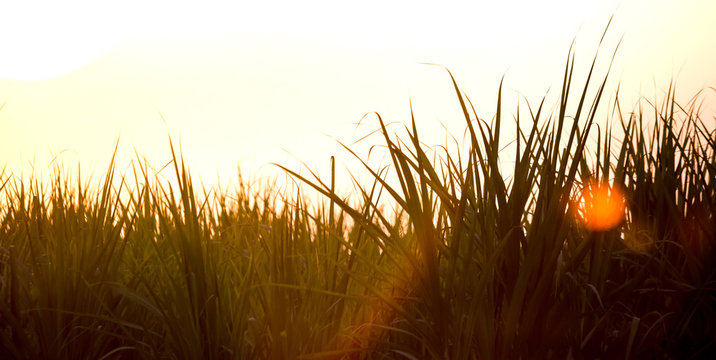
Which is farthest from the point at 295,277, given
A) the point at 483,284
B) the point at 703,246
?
the point at 703,246

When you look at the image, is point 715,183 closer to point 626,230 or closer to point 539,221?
point 626,230

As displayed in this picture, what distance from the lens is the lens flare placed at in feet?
6.80

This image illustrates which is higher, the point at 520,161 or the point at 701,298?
the point at 520,161

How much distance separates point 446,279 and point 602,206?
70 centimetres

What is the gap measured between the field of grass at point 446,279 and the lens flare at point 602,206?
3cm

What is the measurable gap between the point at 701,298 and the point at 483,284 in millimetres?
906

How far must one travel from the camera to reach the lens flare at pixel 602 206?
81.6 inches

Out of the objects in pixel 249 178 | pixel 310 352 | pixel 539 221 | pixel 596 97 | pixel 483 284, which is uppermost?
pixel 249 178

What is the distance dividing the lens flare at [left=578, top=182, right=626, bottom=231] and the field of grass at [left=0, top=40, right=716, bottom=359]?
3cm

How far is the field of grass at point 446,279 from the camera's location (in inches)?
69.2

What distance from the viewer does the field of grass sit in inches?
69.2

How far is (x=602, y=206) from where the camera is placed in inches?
87.7

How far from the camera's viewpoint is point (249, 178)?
469 cm

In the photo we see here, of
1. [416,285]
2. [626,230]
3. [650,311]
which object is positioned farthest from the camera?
[626,230]
